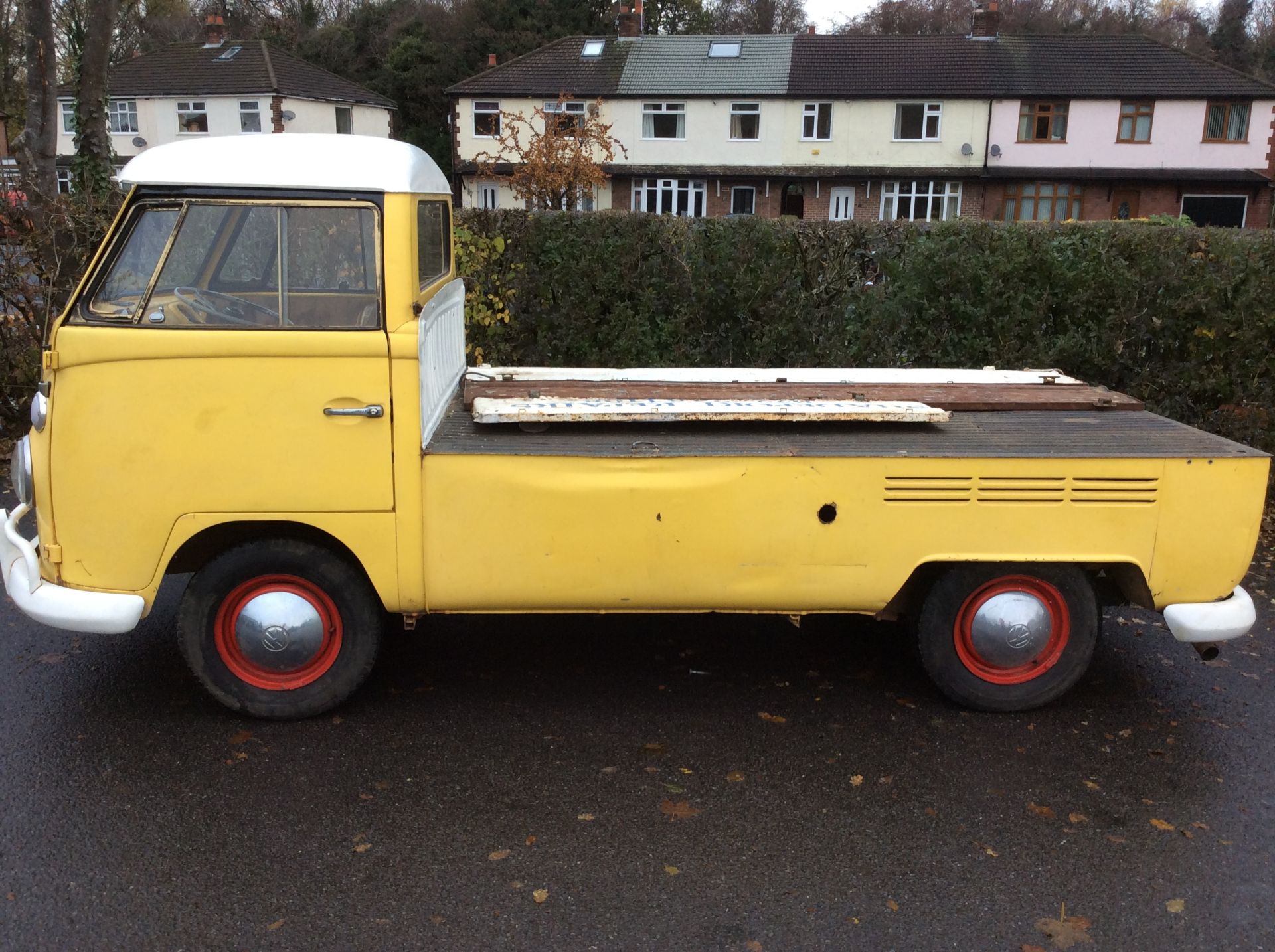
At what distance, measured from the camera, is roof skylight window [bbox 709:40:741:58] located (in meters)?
40.3

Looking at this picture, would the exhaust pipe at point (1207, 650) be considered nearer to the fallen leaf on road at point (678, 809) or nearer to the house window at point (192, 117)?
the fallen leaf on road at point (678, 809)

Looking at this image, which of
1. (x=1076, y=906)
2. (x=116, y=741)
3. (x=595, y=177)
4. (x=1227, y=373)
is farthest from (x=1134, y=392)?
(x=595, y=177)

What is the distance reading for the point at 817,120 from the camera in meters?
38.6

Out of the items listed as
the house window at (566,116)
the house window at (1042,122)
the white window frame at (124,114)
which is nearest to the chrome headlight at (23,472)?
the house window at (566,116)

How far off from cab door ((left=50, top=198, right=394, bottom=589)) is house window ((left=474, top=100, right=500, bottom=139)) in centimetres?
3743

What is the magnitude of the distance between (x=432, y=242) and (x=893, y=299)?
4690 mm

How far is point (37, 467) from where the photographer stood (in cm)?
407

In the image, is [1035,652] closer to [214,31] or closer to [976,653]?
[976,653]

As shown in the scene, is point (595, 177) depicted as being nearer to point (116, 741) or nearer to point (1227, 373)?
point (1227, 373)

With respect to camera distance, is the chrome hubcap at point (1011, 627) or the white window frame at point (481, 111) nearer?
the chrome hubcap at point (1011, 627)

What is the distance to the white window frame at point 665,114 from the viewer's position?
39.3 meters

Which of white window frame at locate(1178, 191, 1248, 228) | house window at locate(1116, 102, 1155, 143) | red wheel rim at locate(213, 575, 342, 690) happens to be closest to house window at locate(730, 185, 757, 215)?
house window at locate(1116, 102, 1155, 143)

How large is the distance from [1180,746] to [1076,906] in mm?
1311

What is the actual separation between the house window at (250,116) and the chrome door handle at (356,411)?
4461 cm
